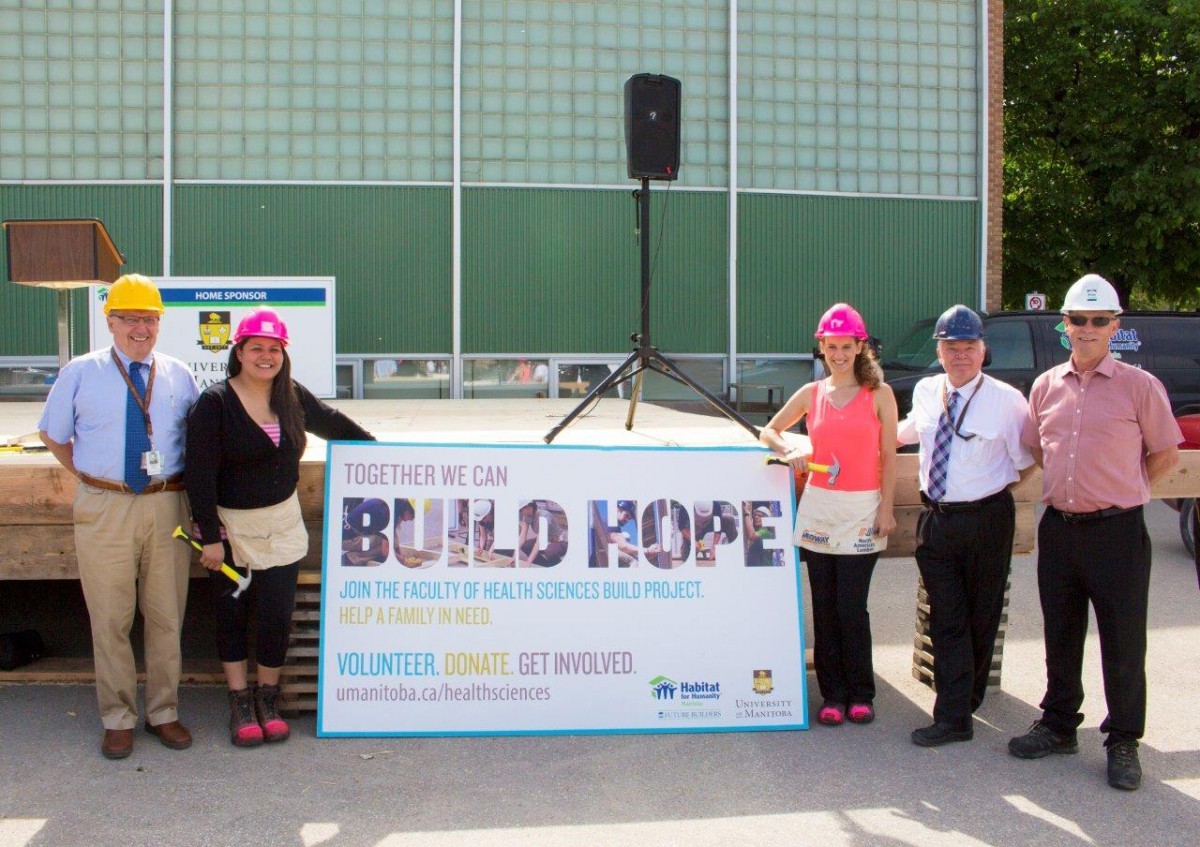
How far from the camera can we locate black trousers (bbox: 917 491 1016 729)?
430 cm

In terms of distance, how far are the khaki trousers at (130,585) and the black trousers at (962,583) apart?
299cm

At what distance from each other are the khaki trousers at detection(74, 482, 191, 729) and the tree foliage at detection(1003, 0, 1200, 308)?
17098 mm

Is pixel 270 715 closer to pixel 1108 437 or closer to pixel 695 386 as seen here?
pixel 695 386

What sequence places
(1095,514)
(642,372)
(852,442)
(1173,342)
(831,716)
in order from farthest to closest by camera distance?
(1173,342), (642,372), (831,716), (852,442), (1095,514)

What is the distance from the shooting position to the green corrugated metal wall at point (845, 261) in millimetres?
14281

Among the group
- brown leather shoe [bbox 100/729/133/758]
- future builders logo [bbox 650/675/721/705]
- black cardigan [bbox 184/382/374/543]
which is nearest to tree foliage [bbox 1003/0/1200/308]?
future builders logo [bbox 650/675/721/705]

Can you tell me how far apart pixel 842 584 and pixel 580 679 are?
1.16 m

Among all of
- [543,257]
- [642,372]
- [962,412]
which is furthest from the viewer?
[543,257]

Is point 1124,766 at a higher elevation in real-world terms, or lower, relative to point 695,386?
lower

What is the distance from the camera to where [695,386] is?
534 cm

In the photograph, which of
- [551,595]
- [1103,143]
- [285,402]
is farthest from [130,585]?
[1103,143]

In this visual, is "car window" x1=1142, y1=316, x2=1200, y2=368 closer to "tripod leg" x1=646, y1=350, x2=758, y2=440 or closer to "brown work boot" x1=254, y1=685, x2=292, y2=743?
"tripod leg" x1=646, y1=350, x2=758, y2=440

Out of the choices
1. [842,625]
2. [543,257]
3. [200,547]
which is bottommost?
[842,625]

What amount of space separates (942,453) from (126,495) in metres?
3.19
